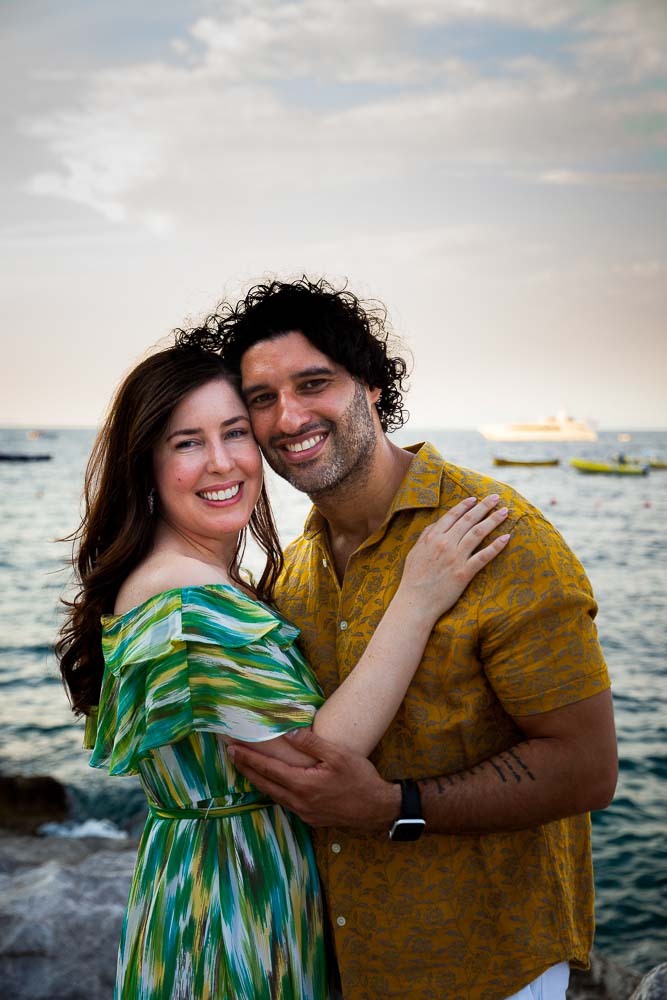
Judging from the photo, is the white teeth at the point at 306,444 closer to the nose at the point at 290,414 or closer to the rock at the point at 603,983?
the nose at the point at 290,414

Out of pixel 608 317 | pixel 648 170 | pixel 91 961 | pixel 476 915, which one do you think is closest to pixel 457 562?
pixel 476 915

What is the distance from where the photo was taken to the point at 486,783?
2229 millimetres

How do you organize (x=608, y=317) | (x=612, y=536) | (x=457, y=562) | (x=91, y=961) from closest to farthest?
(x=457, y=562) < (x=91, y=961) < (x=612, y=536) < (x=608, y=317)

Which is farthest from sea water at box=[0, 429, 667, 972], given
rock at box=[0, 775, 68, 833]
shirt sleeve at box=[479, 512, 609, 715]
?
shirt sleeve at box=[479, 512, 609, 715]

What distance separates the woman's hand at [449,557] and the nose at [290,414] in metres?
0.62

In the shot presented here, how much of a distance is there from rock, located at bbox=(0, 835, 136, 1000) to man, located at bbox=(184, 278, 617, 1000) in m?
2.70

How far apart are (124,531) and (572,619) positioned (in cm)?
147

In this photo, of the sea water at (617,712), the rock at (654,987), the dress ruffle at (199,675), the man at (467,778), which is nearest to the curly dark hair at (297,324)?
the man at (467,778)

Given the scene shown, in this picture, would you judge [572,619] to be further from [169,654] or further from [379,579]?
[169,654]

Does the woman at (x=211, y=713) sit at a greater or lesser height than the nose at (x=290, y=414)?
lesser

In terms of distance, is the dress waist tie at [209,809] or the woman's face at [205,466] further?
the woman's face at [205,466]

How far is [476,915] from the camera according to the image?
2.29 meters

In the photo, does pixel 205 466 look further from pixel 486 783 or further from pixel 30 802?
pixel 30 802

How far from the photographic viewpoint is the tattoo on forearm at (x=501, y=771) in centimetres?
222
